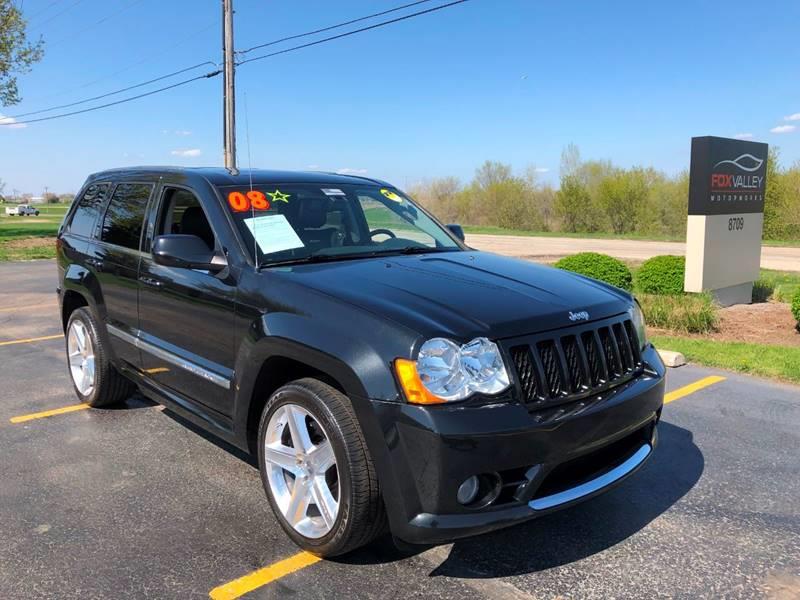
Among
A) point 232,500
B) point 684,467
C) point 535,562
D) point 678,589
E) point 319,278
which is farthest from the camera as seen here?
point 684,467

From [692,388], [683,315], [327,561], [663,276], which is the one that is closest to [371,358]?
[327,561]

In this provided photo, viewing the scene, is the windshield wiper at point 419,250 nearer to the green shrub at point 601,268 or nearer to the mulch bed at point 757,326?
the mulch bed at point 757,326

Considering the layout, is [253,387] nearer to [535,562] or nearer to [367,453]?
[367,453]

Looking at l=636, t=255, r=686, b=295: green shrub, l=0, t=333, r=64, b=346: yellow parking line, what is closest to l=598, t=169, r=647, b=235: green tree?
l=636, t=255, r=686, b=295: green shrub

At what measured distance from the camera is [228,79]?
20.8 meters

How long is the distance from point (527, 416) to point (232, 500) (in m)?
1.91

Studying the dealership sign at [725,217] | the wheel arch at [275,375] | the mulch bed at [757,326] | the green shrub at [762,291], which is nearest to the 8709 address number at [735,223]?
the dealership sign at [725,217]

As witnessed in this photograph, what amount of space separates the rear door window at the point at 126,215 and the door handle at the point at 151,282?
298 millimetres

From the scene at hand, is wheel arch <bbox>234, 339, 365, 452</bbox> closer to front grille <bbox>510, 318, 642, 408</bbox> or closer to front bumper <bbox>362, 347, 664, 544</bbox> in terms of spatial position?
front bumper <bbox>362, 347, 664, 544</bbox>

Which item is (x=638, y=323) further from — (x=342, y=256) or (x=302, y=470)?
(x=302, y=470)

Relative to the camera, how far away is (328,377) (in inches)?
121

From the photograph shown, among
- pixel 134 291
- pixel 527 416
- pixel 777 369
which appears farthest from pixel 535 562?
pixel 777 369

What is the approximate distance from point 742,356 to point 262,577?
19.7 ft

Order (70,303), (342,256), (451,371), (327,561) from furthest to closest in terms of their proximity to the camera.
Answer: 1. (70,303)
2. (342,256)
3. (327,561)
4. (451,371)
